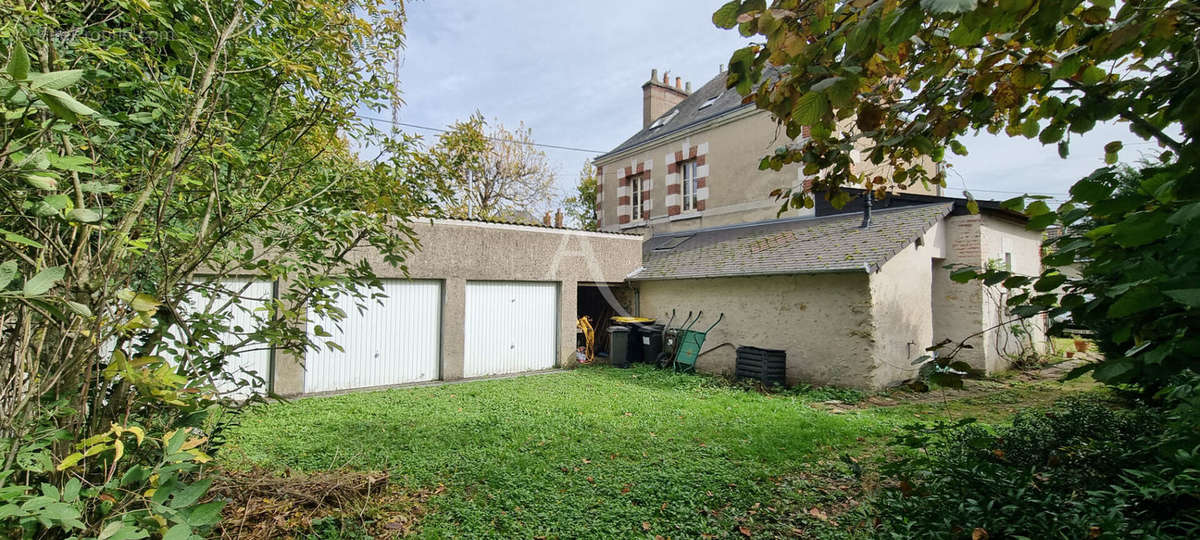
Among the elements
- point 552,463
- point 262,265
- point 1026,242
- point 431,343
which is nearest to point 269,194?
point 262,265

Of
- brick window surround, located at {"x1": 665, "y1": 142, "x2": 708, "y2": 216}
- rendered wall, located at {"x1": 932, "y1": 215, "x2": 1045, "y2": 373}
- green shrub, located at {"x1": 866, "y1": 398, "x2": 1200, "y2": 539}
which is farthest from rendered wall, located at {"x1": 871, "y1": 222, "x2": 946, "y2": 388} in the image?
brick window surround, located at {"x1": 665, "y1": 142, "x2": 708, "y2": 216}

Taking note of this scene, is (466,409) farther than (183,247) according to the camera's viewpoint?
Yes

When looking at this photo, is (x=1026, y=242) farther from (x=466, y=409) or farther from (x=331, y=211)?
(x=331, y=211)

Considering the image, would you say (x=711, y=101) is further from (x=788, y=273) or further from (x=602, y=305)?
(x=788, y=273)

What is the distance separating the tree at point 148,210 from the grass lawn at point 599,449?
65cm

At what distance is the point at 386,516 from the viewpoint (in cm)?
365

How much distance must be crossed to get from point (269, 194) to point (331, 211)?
0.70m

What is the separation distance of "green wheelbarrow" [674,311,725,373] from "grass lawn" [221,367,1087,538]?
1.68 meters

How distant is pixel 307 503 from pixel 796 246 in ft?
30.2

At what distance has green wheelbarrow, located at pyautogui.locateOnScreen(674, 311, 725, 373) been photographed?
10578mm

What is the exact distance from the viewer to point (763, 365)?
9.20m

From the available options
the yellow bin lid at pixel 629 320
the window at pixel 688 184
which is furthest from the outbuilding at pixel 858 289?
the window at pixel 688 184

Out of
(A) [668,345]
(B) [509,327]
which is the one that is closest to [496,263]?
(B) [509,327]

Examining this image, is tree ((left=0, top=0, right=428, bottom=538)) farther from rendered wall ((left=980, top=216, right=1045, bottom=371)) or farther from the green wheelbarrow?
rendered wall ((left=980, top=216, right=1045, bottom=371))
